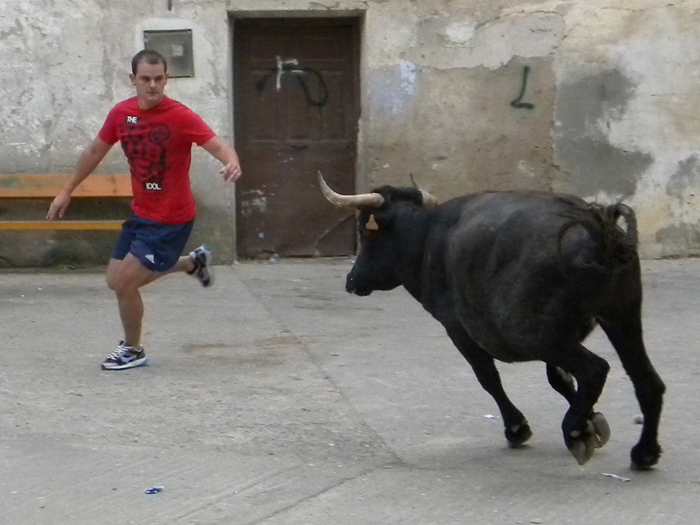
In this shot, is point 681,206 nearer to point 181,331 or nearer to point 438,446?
point 181,331

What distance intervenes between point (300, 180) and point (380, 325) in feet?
10.4

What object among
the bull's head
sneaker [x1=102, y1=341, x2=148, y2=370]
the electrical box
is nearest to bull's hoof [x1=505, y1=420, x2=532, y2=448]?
the bull's head

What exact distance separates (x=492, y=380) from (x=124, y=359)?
8.54ft

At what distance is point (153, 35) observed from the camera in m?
10.7

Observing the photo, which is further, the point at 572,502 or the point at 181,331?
the point at 181,331

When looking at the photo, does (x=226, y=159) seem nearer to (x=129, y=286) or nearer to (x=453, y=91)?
(x=129, y=286)

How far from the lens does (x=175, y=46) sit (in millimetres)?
10695

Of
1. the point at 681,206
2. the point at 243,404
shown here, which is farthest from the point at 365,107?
the point at 243,404

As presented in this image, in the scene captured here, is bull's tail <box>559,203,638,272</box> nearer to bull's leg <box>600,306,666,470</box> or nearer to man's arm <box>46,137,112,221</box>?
bull's leg <box>600,306,666,470</box>

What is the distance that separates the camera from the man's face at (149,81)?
669 centimetres

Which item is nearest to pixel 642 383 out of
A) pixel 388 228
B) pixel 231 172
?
pixel 388 228

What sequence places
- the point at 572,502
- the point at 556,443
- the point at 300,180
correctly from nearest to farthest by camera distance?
the point at 572,502 < the point at 556,443 < the point at 300,180

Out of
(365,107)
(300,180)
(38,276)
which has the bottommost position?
(38,276)

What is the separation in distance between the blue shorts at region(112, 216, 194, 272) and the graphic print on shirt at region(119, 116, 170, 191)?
289 millimetres
